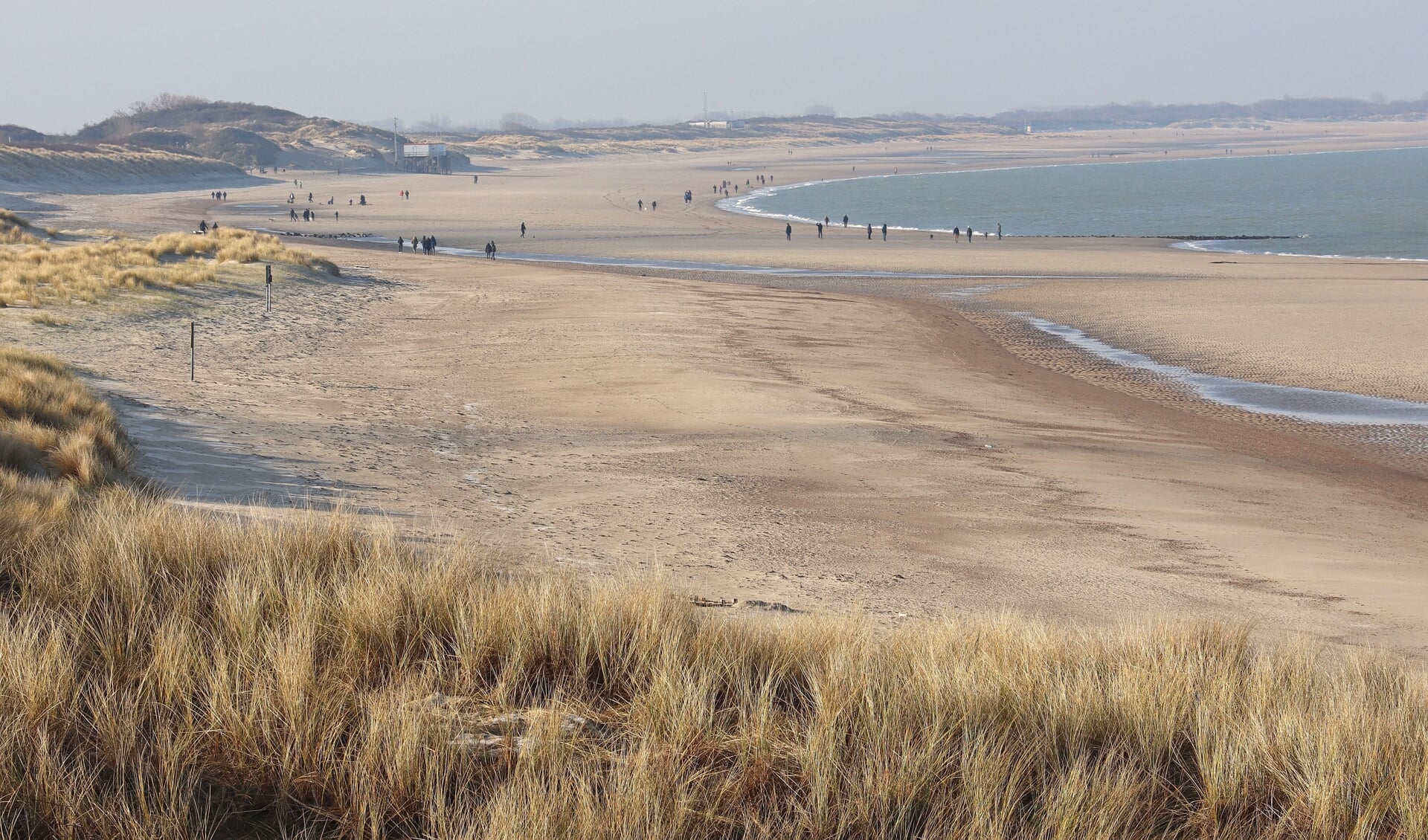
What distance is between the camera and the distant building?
5049 inches

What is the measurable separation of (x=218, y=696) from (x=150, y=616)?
3.11ft

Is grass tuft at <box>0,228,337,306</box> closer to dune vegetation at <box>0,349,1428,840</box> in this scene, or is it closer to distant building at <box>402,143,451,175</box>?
dune vegetation at <box>0,349,1428,840</box>

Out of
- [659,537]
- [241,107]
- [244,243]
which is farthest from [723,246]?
[241,107]

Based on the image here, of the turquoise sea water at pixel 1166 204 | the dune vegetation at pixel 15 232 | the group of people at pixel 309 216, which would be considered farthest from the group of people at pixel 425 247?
the turquoise sea water at pixel 1166 204

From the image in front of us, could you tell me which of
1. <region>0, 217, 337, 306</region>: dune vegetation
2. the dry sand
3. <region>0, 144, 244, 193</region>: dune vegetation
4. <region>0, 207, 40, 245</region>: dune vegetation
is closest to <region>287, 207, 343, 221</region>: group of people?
<region>0, 207, 40, 245</region>: dune vegetation

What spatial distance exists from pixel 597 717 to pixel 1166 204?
76747 millimetres

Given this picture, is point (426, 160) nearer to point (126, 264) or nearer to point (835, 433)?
point (126, 264)

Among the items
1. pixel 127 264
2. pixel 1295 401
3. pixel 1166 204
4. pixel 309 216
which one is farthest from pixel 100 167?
pixel 1295 401

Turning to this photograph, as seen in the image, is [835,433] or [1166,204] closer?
[835,433]

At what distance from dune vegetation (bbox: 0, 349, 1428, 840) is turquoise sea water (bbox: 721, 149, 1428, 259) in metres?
45.8

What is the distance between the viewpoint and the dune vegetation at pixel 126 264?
21219 mm

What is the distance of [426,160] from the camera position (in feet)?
427

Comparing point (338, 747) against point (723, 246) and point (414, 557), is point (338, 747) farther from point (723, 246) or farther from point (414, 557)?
point (723, 246)

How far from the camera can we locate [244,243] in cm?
3278
